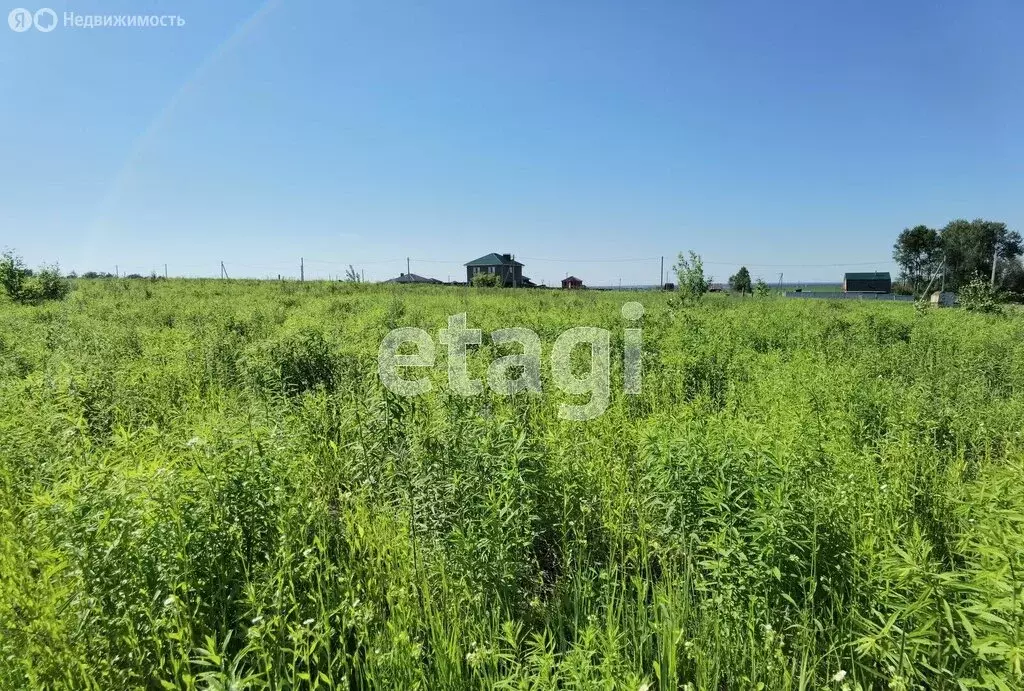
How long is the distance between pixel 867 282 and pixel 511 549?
8341 centimetres

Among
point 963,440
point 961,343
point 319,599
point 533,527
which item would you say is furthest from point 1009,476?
point 961,343

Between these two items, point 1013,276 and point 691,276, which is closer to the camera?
point 691,276

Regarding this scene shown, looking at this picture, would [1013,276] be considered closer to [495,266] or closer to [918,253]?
[918,253]

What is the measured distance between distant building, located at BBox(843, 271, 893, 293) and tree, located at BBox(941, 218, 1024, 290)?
1192 cm

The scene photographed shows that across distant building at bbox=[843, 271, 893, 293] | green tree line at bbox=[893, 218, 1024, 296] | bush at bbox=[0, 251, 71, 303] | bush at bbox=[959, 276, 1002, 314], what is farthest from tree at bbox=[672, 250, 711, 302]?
distant building at bbox=[843, 271, 893, 293]

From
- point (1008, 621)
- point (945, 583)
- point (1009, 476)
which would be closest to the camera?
point (1008, 621)

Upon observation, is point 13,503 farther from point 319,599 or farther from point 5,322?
point 5,322

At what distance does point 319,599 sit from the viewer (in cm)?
206

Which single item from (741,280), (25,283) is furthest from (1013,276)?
(25,283)

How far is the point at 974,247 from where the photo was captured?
5091 centimetres

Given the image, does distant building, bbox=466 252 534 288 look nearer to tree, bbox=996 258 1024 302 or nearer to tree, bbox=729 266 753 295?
tree, bbox=729 266 753 295

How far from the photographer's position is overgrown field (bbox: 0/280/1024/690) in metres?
1.83

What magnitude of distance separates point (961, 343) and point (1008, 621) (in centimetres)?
988

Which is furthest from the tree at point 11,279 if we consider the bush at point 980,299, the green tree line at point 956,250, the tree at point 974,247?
the tree at point 974,247
